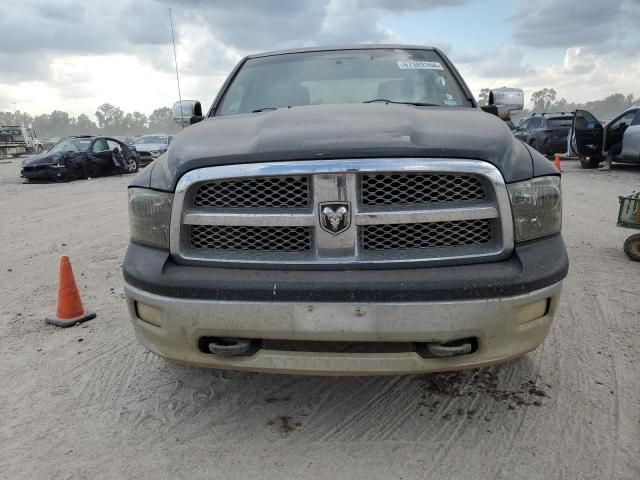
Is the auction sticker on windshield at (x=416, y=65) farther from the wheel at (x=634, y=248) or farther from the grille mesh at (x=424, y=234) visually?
the wheel at (x=634, y=248)

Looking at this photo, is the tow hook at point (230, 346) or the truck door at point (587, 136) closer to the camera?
the tow hook at point (230, 346)

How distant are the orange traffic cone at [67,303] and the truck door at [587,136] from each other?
13324 millimetres

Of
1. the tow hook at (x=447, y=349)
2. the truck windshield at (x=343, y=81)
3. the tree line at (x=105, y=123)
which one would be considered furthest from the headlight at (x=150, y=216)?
the tree line at (x=105, y=123)

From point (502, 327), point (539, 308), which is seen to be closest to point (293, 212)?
point (502, 327)

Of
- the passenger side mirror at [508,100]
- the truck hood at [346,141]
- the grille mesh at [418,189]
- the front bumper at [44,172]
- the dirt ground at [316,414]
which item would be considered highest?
the passenger side mirror at [508,100]

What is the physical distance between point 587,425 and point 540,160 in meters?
1.28

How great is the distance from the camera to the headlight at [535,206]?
2.18 m

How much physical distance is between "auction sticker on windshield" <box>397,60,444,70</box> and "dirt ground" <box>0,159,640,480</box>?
2056 millimetres

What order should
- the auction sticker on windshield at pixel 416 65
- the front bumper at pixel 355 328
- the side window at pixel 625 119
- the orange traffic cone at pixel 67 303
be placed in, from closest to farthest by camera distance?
the front bumper at pixel 355 328, the auction sticker on windshield at pixel 416 65, the orange traffic cone at pixel 67 303, the side window at pixel 625 119

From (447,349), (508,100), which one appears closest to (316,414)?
(447,349)

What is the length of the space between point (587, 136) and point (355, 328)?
14.2m

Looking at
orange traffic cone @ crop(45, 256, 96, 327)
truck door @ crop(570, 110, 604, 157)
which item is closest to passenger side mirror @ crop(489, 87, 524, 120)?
orange traffic cone @ crop(45, 256, 96, 327)

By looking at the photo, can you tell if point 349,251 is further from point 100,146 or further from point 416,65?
point 100,146

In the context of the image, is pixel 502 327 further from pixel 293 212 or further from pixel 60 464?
pixel 60 464
